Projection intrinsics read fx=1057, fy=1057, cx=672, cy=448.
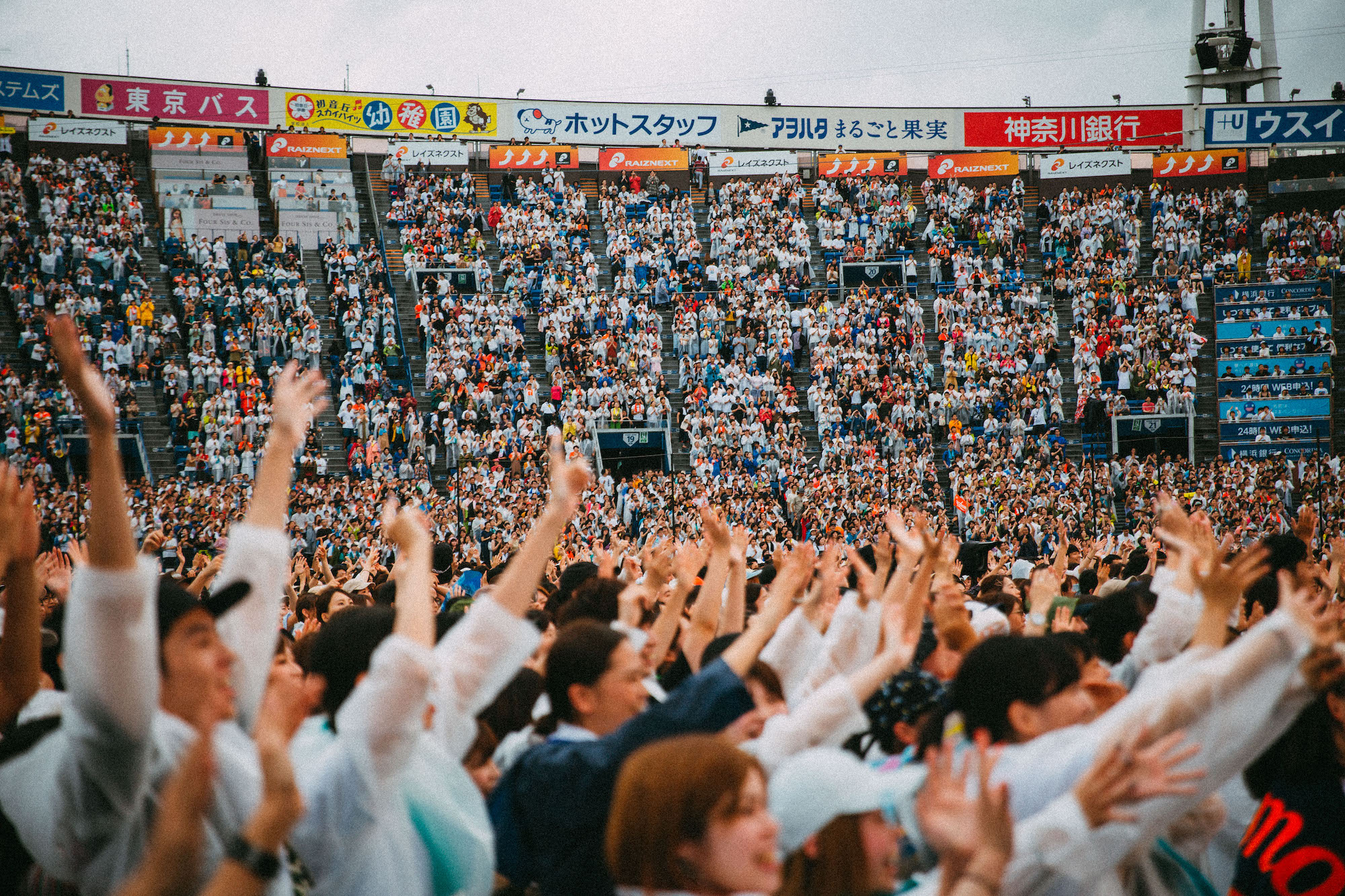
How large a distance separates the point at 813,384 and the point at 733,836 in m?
26.5

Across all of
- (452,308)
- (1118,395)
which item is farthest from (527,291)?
(1118,395)

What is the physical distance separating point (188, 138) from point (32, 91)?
5.05 metres

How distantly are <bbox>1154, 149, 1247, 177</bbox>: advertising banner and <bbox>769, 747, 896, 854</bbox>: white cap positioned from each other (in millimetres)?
37559

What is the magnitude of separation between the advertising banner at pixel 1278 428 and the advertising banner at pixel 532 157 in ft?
71.6

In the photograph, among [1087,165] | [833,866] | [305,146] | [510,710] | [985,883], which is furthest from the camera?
[1087,165]

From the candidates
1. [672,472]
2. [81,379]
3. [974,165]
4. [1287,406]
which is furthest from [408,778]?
[974,165]

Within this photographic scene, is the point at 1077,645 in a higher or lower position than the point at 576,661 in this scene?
lower

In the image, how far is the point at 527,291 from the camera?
3084 cm

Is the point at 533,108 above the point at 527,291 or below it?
above

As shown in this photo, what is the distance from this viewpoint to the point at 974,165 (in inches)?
1410

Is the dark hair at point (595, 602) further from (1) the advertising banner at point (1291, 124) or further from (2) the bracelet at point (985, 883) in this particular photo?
(1) the advertising banner at point (1291, 124)

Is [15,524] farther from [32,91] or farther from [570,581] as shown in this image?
[32,91]

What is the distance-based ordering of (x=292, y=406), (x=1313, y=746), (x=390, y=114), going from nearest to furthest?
(x=292, y=406) → (x=1313, y=746) → (x=390, y=114)

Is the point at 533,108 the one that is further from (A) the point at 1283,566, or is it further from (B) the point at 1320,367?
(A) the point at 1283,566
